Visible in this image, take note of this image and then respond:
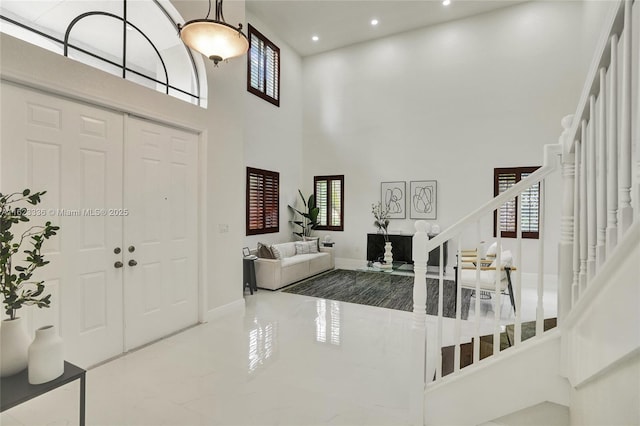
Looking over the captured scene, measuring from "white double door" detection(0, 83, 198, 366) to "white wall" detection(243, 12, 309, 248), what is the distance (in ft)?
9.77

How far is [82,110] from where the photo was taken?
2.70 metres

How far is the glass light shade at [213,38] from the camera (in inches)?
96.7

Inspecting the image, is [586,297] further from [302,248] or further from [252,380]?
[302,248]

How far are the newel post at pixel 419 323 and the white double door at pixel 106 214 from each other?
271 centimetres

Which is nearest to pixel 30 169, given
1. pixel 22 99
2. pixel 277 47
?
pixel 22 99

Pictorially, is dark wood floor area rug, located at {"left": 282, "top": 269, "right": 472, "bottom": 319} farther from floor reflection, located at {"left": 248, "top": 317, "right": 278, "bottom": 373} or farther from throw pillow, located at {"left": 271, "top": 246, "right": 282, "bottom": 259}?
floor reflection, located at {"left": 248, "top": 317, "right": 278, "bottom": 373}

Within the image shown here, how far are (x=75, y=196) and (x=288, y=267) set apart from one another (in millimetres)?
3659

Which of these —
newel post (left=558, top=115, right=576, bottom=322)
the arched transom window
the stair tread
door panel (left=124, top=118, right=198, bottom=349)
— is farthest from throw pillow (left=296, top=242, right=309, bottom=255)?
newel post (left=558, top=115, right=576, bottom=322)

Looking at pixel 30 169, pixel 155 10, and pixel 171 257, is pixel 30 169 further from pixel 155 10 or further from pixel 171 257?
pixel 155 10

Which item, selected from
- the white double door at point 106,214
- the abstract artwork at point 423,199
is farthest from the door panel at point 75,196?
the abstract artwork at point 423,199

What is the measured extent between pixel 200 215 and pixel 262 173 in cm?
332

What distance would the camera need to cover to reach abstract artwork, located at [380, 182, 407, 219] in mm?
7297

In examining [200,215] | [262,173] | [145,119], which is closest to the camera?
[145,119]

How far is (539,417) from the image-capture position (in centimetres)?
179
